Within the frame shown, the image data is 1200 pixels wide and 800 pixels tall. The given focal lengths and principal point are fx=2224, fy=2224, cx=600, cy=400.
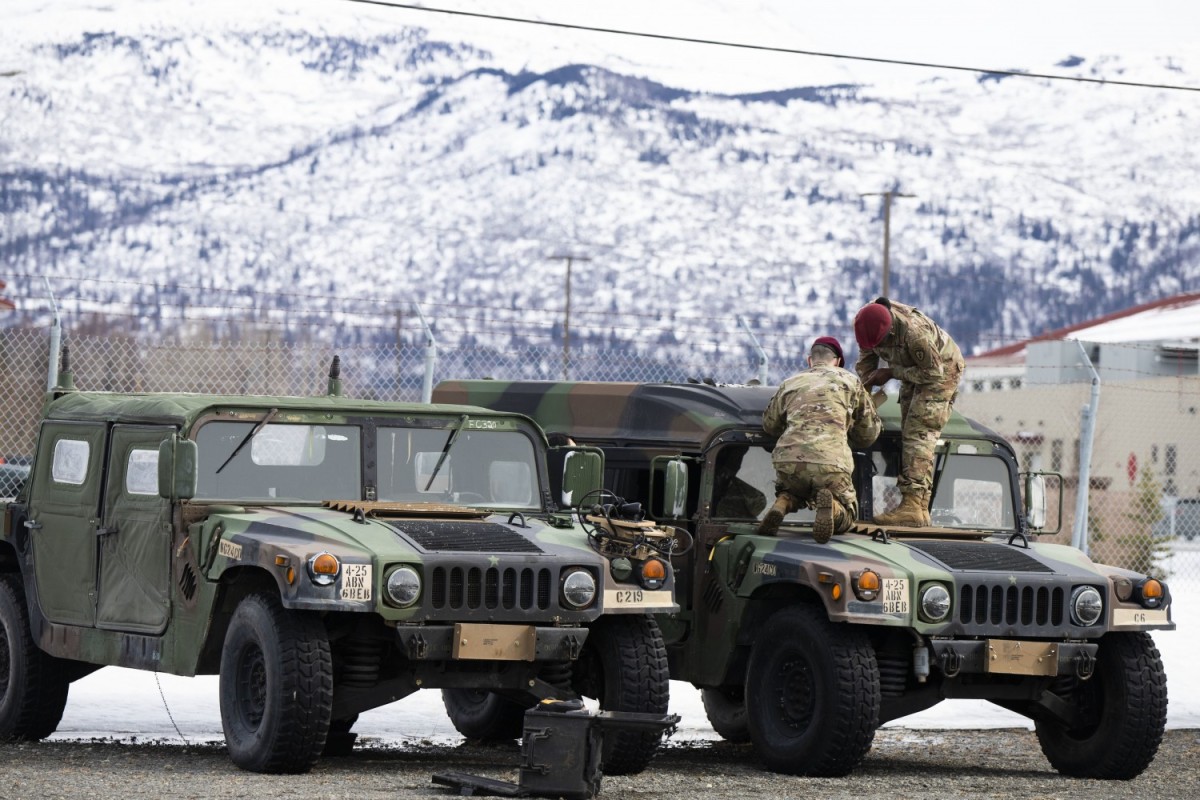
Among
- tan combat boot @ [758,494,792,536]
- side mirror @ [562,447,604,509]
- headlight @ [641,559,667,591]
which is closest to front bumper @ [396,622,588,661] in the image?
headlight @ [641,559,667,591]

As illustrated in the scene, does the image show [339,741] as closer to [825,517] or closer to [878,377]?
[825,517]

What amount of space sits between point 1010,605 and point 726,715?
2544 millimetres

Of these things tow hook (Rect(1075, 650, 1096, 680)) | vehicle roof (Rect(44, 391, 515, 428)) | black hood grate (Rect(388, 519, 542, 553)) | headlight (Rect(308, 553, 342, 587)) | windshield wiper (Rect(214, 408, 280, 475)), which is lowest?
tow hook (Rect(1075, 650, 1096, 680))

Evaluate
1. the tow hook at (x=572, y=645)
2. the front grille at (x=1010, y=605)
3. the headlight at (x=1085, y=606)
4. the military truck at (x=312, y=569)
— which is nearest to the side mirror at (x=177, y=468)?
the military truck at (x=312, y=569)

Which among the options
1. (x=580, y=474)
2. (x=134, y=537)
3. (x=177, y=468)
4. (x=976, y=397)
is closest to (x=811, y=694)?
(x=580, y=474)

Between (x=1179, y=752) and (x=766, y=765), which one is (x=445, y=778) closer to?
(x=766, y=765)

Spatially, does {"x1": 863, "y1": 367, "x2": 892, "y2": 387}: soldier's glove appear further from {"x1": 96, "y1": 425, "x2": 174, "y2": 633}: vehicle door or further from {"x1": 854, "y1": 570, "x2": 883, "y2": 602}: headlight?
{"x1": 96, "y1": 425, "x2": 174, "y2": 633}: vehicle door

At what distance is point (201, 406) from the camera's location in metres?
11.0

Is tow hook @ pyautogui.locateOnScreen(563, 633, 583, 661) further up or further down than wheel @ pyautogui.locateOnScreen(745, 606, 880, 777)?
further up

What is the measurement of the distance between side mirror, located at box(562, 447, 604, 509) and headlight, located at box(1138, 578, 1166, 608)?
283 cm

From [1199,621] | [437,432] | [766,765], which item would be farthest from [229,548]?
[1199,621]

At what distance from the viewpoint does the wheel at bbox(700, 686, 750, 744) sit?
1305cm

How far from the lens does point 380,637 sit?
33.8 ft

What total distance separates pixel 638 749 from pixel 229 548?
6.97 ft
